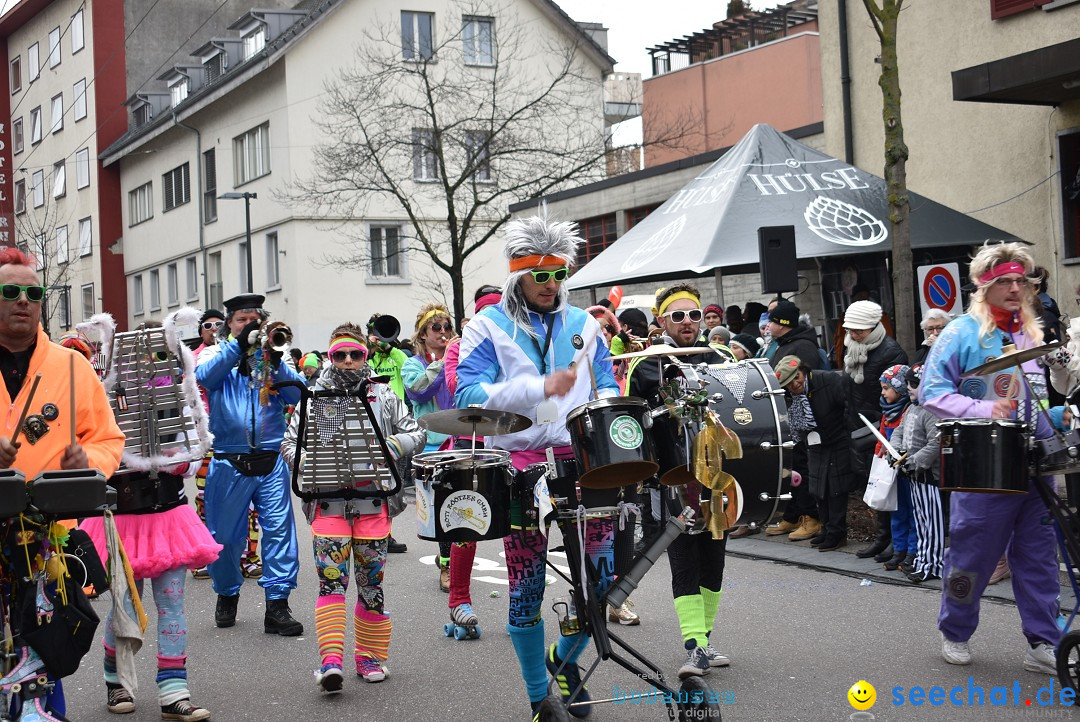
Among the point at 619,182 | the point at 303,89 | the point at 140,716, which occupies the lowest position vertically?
the point at 140,716

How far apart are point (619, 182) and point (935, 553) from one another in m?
14.8

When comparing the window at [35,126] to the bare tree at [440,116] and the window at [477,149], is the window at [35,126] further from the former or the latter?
the window at [477,149]

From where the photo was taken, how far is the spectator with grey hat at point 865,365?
9.57m

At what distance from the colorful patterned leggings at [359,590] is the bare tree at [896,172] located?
6.80 meters

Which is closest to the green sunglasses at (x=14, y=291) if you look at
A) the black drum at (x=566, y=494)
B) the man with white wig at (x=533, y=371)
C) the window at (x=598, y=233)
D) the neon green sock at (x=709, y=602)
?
the man with white wig at (x=533, y=371)

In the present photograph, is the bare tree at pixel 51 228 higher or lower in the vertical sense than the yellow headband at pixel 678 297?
higher

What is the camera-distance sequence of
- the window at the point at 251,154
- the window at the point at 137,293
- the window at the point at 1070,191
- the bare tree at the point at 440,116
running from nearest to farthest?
the window at the point at 1070,191
the bare tree at the point at 440,116
the window at the point at 251,154
the window at the point at 137,293

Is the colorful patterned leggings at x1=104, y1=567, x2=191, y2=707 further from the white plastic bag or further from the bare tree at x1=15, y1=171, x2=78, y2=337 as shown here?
the bare tree at x1=15, y1=171, x2=78, y2=337

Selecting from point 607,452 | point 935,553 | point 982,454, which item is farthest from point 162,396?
point 935,553

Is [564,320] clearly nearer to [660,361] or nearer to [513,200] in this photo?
[660,361]

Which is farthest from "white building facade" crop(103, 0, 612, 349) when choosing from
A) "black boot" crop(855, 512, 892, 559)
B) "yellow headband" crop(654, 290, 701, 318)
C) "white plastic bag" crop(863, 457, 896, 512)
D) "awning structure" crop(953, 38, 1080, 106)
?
"yellow headband" crop(654, 290, 701, 318)

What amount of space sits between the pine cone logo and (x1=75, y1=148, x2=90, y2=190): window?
39.7 metres

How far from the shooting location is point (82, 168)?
157 feet

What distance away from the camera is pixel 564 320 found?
5.20 metres
